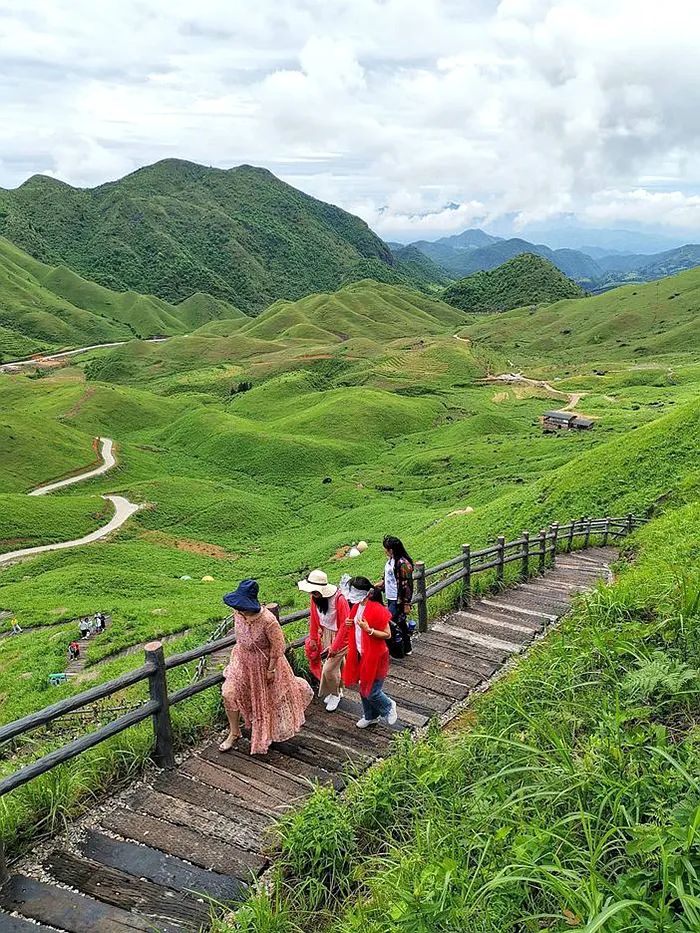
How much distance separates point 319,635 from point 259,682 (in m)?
1.36

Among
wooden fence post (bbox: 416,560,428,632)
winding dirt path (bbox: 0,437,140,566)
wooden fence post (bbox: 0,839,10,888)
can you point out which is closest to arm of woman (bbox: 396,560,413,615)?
wooden fence post (bbox: 416,560,428,632)

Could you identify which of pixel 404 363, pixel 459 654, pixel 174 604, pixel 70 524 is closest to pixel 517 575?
pixel 459 654

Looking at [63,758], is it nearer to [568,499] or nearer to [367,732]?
[367,732]

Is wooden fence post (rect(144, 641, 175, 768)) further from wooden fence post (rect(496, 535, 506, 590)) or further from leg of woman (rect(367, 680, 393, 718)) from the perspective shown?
wooden fence post (rect(496, 535, 506, 590))

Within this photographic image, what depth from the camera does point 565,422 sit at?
62375 mm

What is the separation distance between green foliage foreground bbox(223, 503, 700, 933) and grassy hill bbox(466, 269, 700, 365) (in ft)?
367

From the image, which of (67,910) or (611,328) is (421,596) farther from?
(611,328)

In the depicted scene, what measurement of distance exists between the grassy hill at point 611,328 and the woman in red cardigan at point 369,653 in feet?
366

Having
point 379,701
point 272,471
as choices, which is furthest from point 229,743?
point 272,471

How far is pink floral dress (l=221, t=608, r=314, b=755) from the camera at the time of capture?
7.16 meters

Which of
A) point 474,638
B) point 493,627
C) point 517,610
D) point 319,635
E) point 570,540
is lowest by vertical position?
point 570,540

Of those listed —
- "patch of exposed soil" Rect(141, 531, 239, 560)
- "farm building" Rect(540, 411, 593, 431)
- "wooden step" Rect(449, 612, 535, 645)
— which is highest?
"wooden step" Rect(449, 612, 535, 645)

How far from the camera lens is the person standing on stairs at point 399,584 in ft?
30.1

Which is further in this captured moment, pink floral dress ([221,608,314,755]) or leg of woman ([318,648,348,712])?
leg of woman ([318,648,348,712])
